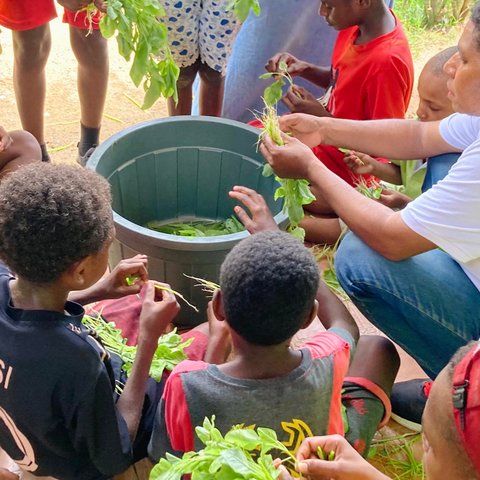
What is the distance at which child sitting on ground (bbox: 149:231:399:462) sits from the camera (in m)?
1.48

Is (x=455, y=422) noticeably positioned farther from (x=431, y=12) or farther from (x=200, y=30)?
(x=431, y=12)

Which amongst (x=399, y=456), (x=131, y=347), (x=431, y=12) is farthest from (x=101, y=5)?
(x=431, y=12)

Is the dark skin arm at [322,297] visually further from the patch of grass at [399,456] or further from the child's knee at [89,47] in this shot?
the child's knee at [89,47]

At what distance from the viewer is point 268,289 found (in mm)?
1467

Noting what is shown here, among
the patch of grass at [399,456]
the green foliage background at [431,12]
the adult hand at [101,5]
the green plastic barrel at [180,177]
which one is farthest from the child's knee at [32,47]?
the green foliage background at [431,12]

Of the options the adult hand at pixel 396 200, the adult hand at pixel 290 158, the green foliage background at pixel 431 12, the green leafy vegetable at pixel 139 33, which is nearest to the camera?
the adult hand at pixel 290 158

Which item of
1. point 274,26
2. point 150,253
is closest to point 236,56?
point 274,26

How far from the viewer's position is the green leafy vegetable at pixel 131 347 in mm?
2035

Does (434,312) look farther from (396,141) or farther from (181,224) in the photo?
(181,224)

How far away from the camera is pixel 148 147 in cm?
277

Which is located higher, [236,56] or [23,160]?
→ [236,56]

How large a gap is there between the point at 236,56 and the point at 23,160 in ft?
4.57

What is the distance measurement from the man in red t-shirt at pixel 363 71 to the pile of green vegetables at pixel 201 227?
54cm

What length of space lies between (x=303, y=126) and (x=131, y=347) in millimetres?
1053
